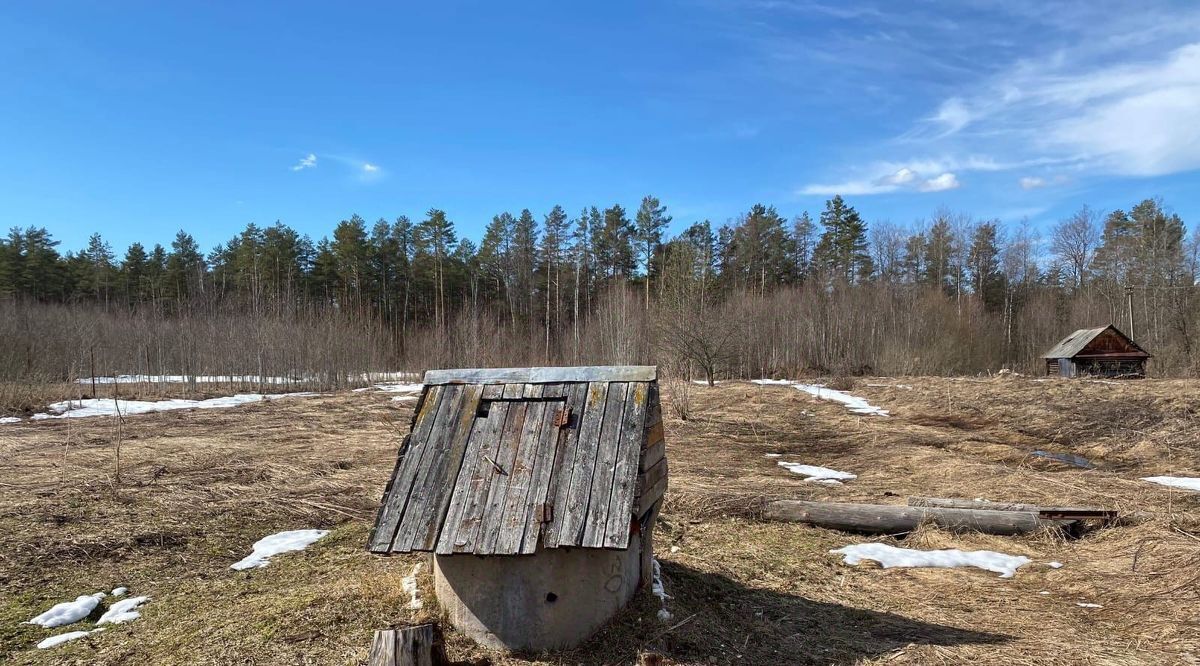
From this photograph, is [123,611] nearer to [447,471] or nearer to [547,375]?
[447,471]

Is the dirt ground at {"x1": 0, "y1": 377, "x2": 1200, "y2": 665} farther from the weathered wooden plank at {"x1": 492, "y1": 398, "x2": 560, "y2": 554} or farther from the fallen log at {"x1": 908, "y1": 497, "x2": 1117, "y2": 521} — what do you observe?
the weathered wooden plank at {"x1": 492, "y1": 398, "x2": 560, "y2": 554}

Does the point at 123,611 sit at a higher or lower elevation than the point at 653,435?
lower

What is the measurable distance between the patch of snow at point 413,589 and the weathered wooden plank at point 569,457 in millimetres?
1388

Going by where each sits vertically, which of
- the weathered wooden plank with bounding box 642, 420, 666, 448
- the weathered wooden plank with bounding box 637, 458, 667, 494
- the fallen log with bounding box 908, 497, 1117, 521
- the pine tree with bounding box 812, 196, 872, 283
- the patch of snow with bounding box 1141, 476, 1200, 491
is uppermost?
the pine tree with bounding box 812, 196, 872, 283

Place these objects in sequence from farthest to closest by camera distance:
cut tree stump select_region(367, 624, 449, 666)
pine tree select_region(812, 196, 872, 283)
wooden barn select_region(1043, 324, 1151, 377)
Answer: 1. pine tree select_region(812, 196, 872, 283)
2. wooden barn select_region(1043, 324, 1151, 377)
3. cut tree stump select_region(367, 624, 449, 666)

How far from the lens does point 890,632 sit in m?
5.05

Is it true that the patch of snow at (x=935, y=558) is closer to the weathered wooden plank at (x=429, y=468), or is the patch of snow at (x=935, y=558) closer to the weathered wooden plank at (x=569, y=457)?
the weathered wooden plank at (x=569, y=457)

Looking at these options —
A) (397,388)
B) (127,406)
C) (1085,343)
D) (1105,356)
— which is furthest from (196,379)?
(1105,356)

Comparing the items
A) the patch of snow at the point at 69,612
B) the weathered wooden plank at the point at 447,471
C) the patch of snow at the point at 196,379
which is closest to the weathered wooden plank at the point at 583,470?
the weathered wooden plank at the point at 447,471

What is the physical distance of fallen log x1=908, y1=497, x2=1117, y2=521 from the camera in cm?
762

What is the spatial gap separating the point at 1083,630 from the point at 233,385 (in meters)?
31.0

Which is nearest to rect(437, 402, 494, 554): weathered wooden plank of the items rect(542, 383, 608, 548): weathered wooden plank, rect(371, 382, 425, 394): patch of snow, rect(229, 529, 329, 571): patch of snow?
rect(542, 383, 608, 548): weathered wooden plank

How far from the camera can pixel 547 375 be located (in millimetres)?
5277

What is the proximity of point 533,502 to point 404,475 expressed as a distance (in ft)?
3.35
